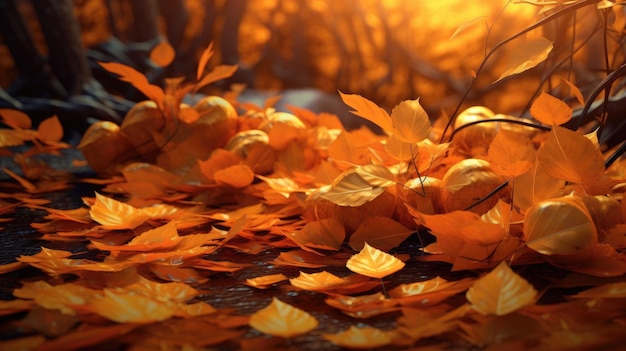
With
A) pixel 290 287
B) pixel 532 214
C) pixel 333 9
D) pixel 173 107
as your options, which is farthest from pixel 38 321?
pixel 333 9

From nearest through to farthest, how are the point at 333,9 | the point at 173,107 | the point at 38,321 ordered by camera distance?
1. the point at 38,321
2. the point at 173,107
3. the point at 333,9

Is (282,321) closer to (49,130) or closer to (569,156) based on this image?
(569,156)

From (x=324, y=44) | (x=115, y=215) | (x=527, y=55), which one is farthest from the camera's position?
(x=324, y=44)

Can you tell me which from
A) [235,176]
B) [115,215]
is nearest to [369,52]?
[235,176]

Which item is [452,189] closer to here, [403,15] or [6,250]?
[6,250]

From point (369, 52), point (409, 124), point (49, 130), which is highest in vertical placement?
point (409, 124)

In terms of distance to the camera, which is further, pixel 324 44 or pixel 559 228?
pixel 324 44

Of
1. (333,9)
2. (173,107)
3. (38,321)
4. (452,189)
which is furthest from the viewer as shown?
(333,9)

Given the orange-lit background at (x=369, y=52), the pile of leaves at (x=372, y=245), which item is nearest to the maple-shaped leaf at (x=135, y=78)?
the pile of leaves at (x=372, y=245)

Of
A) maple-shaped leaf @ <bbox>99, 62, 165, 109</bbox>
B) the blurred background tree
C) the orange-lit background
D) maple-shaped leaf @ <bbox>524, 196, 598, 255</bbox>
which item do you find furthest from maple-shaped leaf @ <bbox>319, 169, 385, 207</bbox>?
the orange-lit background
